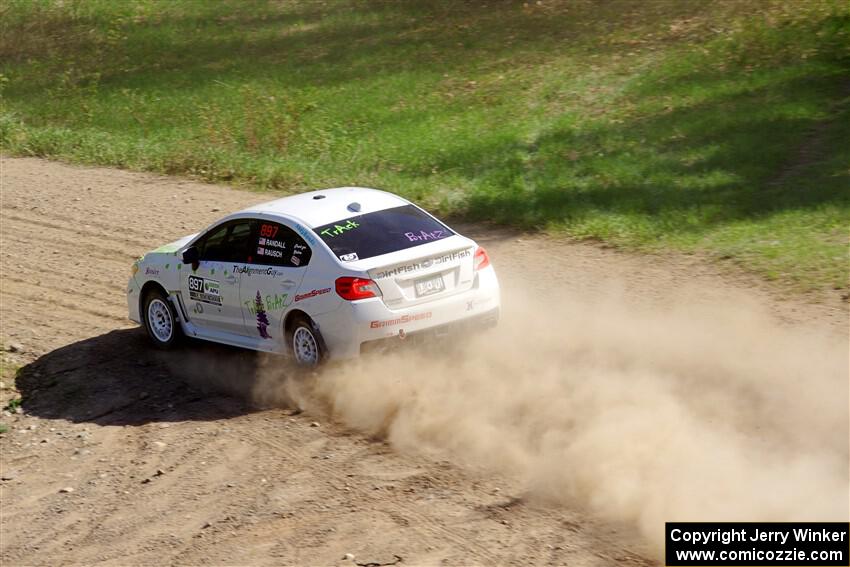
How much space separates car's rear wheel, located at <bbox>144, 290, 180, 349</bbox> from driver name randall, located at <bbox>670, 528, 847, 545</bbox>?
698 cm

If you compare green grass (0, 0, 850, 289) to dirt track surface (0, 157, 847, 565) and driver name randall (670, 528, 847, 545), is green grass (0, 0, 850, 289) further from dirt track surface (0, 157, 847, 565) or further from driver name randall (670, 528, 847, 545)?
driver name randall (670, 528, 847, 545)

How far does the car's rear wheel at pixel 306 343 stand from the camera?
1009 cm

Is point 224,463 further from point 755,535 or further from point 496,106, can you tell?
point 496,106

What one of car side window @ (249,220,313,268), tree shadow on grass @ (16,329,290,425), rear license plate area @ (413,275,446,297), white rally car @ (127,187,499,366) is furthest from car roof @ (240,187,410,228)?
tree shadow on grass @ (16,329,290,425)

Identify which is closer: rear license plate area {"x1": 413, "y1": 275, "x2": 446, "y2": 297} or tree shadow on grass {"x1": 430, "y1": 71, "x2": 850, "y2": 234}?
rear license plate area {"x1": 413, "y1": 275, "x2": 446, "y2": 297}

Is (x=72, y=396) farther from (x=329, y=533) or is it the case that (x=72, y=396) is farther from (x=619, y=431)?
(x=619, y=431)

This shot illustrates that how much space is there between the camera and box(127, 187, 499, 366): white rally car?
9844mm

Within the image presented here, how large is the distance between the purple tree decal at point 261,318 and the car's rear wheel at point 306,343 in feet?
1.20

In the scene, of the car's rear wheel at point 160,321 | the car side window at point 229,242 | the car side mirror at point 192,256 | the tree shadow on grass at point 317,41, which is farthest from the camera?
the tree shadow on grass at point 317,41

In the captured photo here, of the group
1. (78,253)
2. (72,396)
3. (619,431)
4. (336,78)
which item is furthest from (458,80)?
(619,431)

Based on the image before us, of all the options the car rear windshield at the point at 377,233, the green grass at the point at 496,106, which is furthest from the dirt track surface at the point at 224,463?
the green grass at the point at 496,106

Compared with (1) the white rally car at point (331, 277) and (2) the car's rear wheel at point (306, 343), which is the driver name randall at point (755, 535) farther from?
(2) the car's rear wheel at point (306, 343)

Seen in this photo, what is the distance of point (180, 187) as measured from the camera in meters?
19.1

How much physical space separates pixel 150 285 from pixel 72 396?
1.61m
